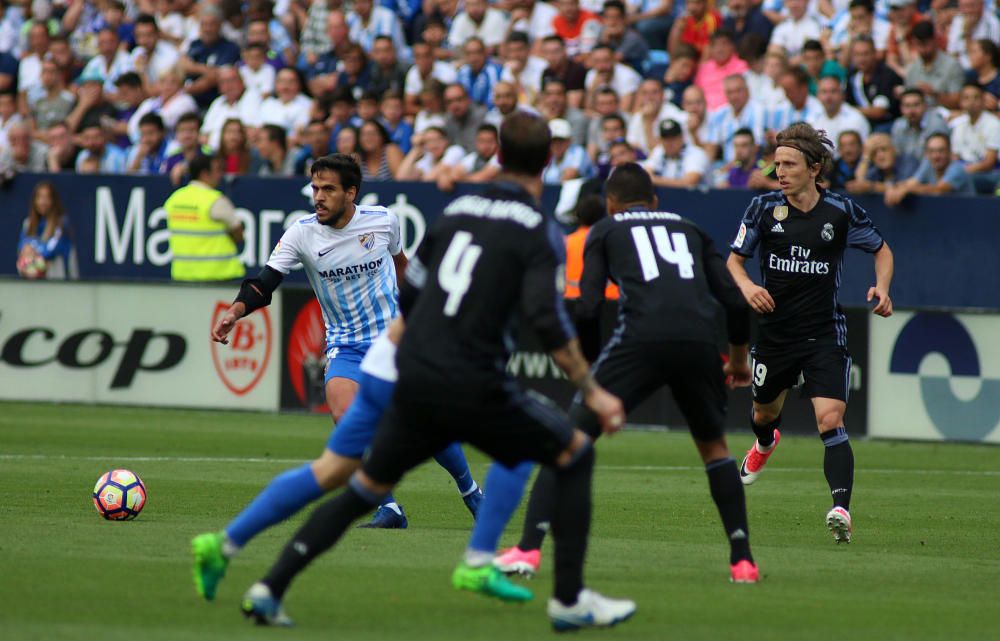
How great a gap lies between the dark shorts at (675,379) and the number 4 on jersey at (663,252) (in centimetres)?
36

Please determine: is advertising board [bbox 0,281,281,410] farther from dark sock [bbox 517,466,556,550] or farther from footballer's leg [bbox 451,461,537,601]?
footballer's leg [bbox 451,461,537,601]

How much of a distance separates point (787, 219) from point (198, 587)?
5.06 metres

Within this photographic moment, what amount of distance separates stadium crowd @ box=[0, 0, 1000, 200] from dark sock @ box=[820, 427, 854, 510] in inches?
311

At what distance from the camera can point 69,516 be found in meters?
10.3

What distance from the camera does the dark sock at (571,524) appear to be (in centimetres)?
664

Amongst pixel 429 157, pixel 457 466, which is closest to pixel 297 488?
pixel 457 466

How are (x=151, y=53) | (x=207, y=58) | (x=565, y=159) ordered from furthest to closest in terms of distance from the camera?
1. (x=151, y=53)
2. (x=207, y=58)
3. (x=565, y=159)

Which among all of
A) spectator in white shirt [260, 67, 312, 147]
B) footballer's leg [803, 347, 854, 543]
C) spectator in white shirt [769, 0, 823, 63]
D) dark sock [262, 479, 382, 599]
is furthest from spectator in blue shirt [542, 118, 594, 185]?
dark sock [262, 479, 382, 599]

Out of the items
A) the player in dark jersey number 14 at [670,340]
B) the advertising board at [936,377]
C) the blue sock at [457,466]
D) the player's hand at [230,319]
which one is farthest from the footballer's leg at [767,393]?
the advertising board at [936,377]

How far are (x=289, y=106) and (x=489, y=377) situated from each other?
16.4m

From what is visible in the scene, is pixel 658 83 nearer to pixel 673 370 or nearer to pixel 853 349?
pixel 853 349

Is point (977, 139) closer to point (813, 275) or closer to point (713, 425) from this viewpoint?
point (813, 275)

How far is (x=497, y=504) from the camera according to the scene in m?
7.28

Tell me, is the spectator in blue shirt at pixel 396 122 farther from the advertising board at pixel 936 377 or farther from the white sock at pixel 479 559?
the white sock at pixel 479 559
